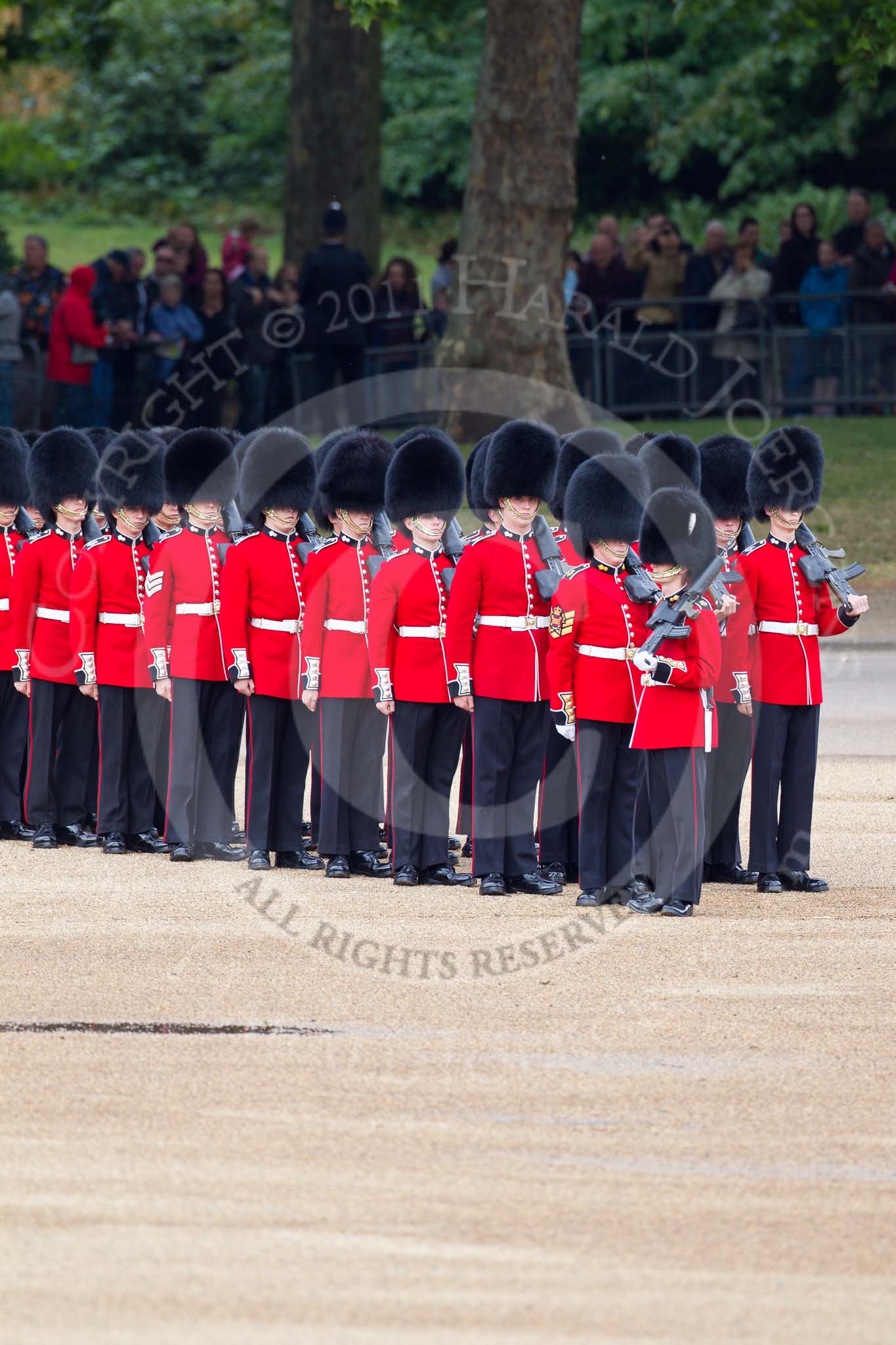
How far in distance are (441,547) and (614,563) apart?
2.10 feet

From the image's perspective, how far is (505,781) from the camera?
22.3ft

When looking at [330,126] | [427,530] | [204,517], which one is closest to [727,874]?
[427,530]

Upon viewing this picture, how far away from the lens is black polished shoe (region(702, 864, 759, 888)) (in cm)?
701

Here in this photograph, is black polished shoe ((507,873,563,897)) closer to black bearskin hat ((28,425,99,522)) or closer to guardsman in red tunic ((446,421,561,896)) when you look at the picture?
guardsman in red tunic ((446,421,561,896))

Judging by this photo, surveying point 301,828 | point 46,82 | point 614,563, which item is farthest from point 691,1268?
point 46,82

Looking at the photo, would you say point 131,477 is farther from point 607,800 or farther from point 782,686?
point 782,686

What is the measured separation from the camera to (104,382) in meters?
14.3

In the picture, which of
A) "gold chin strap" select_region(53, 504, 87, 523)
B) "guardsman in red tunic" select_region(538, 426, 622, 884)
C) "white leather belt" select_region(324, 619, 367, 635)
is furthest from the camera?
"gold chin strap" select_region(53, 504, 87, 523)

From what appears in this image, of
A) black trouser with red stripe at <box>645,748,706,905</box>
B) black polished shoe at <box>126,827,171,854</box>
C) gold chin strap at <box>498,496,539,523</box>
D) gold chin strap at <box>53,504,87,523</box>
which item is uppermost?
gold chin strap at <box>498,496,539,523</box>

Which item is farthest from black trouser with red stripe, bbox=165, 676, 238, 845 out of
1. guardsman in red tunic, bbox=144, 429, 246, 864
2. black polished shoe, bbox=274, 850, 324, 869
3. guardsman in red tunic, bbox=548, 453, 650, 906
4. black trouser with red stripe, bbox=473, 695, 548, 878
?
guardsman in red tunic, bbox=548, 453, 650, 906

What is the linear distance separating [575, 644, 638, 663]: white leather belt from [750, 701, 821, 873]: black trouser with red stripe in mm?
521

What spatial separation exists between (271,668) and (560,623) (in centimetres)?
108

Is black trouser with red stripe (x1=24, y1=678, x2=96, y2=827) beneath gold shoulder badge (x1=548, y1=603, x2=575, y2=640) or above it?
beneath

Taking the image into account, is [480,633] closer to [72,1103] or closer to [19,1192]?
[72,1103]
